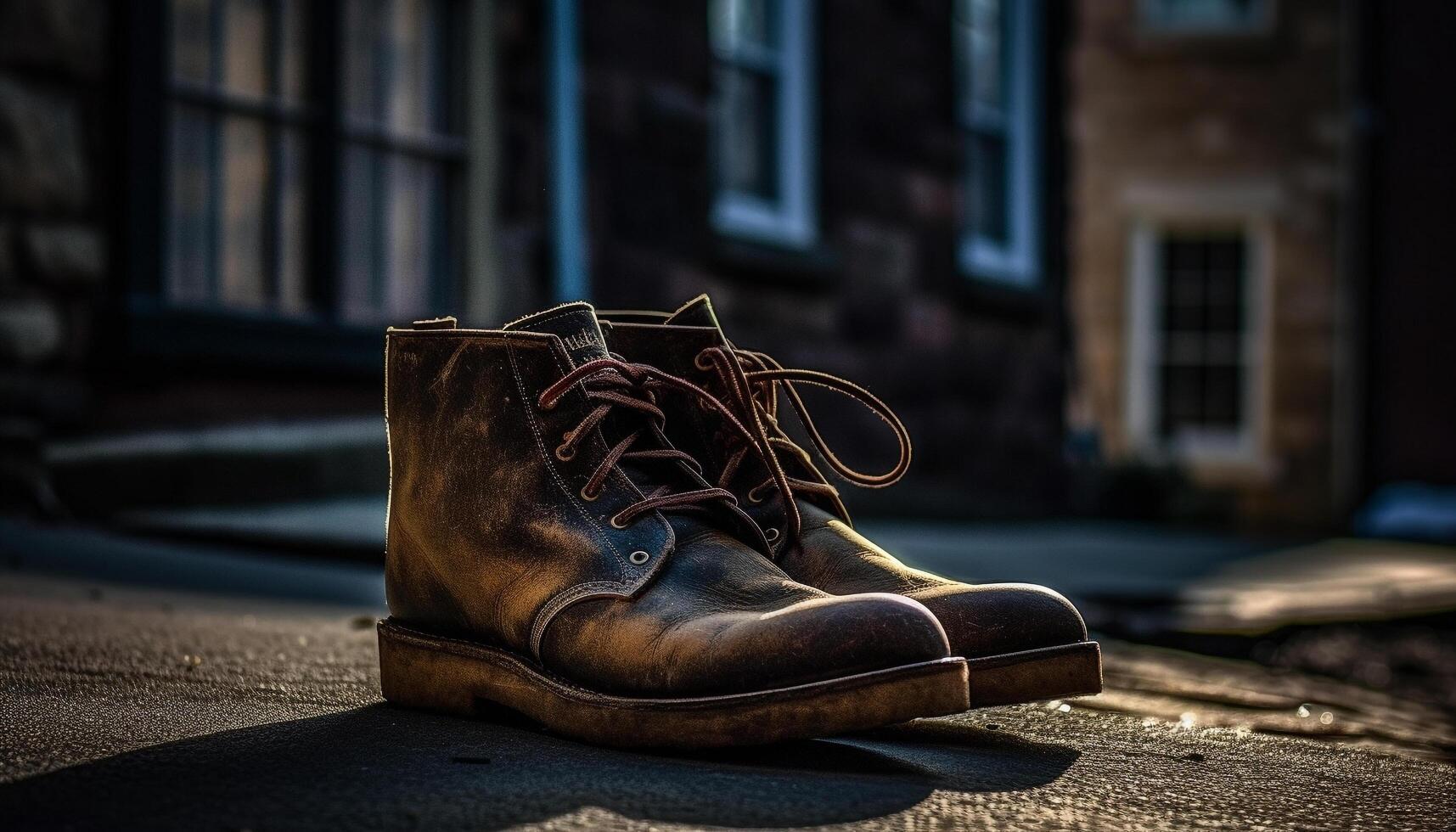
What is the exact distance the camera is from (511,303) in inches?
215

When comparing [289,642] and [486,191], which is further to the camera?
[486,191]

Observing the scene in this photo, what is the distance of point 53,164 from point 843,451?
3.72 meters

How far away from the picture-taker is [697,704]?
1563 millimetres

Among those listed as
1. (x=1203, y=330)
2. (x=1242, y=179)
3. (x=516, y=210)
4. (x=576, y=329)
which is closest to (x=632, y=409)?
(x=576, y=329)

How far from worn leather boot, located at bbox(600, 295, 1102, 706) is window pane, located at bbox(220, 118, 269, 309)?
2935mm

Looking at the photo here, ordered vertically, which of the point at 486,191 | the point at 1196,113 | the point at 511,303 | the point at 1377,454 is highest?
the point at 1196,113

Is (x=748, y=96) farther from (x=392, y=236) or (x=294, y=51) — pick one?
(x=294, y=51)

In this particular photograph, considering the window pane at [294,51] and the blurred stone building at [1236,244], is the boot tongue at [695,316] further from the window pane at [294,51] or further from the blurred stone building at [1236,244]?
the blurred stone building at [1236,244]

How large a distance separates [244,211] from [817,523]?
3291 millimetres

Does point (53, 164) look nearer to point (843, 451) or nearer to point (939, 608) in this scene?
point (939, 608)

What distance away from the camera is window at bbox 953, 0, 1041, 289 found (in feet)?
28.3

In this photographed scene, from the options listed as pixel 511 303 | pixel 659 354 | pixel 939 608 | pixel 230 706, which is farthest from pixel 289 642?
pixel 511 303

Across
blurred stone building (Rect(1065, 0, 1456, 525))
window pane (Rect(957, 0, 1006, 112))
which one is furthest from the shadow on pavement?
blurred stone building (Rect(1065, 0, 1456, 525))

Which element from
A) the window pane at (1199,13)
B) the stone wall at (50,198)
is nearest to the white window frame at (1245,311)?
the window pane at (1199,13)
